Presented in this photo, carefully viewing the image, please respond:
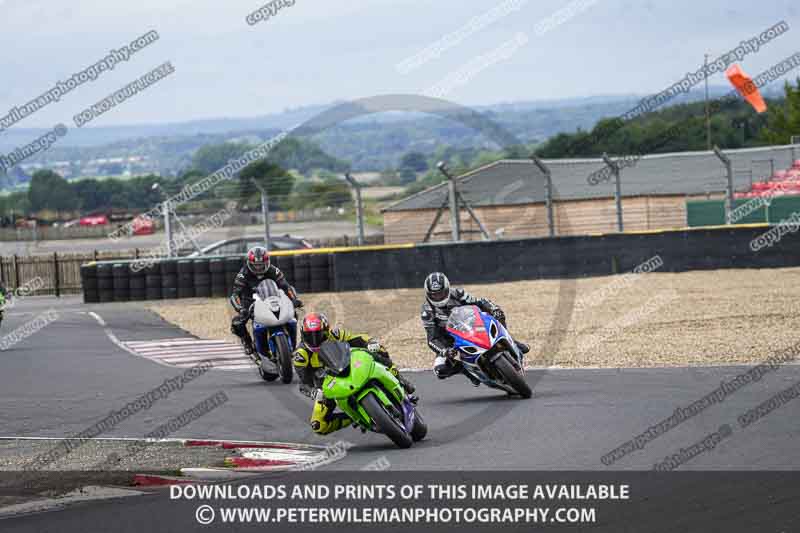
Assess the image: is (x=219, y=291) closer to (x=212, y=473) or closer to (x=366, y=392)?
(x=366, y=392)

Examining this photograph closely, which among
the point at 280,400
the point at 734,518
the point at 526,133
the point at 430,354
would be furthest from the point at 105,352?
the point at 526,133

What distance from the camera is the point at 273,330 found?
15.2 meters

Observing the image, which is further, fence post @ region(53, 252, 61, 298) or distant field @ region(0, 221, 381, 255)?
distant field @ region(0, 221, 381, 255)

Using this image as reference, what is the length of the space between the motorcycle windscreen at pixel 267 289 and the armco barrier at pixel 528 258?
12248mm

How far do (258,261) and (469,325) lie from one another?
4.09 metres

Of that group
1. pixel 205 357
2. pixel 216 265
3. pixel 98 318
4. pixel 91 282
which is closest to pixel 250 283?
pixel 205 357

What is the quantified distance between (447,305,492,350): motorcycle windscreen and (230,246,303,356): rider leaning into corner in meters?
3.48

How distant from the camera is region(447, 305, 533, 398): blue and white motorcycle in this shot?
1234 cm

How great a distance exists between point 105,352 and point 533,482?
13376 millimetres

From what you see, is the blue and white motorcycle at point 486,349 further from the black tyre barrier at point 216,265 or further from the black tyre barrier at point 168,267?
the black tyre barrier at point 168,267

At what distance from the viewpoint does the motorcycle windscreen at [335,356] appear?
10.0 metres

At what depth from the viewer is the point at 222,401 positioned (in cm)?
1380

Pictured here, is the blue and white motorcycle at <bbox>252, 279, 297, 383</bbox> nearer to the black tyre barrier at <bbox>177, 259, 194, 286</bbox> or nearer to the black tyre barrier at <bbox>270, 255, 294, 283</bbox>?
the black tyre barrier at <bbox>270, 255, 294, 283</bbox>

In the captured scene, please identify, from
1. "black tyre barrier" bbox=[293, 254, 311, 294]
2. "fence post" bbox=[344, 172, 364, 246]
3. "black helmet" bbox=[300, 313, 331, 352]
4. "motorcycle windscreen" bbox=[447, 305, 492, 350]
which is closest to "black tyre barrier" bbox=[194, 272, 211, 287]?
"black tyre barrier" bbox=[293, 254, 311, 294]
